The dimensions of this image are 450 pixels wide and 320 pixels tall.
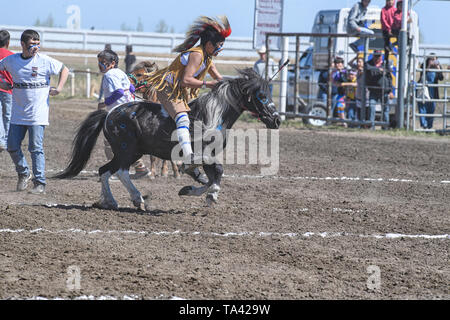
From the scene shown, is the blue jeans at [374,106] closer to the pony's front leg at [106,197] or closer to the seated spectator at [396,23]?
the seated spectator at [396,23]

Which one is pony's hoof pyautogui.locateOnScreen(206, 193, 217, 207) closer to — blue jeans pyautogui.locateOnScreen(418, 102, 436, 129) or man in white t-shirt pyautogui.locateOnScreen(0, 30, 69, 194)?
man in white t-shirt pyautogui.locateOnScreen(0, 30, 69, 194)

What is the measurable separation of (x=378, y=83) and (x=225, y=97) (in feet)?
34.7

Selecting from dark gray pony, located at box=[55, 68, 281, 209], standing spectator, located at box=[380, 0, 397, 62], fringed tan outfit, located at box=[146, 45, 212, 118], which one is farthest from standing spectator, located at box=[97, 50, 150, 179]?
standing spectator, located at box=[380, 0, 397, 62]

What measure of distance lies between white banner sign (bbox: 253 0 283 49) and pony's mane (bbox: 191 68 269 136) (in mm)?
14048

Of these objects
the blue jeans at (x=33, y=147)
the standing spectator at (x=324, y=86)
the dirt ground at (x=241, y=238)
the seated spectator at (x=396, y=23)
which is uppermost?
the seated spectator at (x=396, y=23)

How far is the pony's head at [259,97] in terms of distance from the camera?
26.3 ft

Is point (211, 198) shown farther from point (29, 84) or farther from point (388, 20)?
point (388, 20)

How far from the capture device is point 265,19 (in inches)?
864

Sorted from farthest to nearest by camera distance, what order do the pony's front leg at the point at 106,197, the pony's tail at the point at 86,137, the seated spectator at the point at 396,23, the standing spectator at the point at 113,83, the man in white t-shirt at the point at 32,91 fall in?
the seated spectator at the point at 396,23 → the standing spectator at the point at 113,83 → the man in white t-shirt at the point at 32,91 → the pony's tail at the point at 86,137 → the pony's front leg at the point at 106,197

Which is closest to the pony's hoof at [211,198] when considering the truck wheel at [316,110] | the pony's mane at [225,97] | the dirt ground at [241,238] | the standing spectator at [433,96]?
the dirt ground at [241,238]

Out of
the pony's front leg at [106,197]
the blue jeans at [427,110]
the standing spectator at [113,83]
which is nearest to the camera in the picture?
the pony's front leg at [106,197]

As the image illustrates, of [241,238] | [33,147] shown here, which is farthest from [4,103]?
[241,238]
